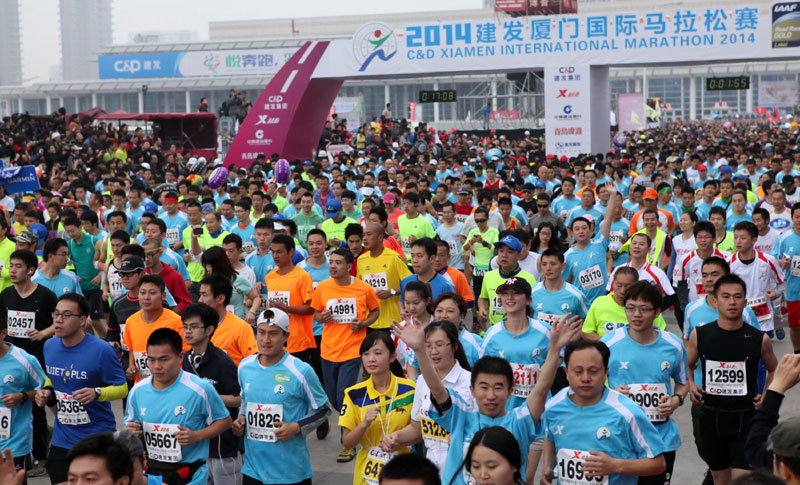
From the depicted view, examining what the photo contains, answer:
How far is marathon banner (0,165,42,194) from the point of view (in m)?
14.6

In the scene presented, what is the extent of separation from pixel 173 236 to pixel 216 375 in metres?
6.84

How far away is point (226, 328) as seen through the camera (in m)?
6.82

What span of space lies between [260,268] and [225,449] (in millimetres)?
4315

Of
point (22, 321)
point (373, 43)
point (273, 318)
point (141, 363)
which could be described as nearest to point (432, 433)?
point (273, 318)

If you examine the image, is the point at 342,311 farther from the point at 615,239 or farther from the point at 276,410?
the point at 615,239

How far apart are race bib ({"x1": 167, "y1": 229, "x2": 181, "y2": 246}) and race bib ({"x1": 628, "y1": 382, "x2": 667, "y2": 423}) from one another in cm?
793

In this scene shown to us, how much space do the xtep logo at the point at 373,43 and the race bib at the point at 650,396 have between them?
1976 cm

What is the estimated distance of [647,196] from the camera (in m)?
12.2

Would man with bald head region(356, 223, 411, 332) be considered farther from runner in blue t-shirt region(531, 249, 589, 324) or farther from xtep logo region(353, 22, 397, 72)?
xtep logo region(353, 22, 397, 72)

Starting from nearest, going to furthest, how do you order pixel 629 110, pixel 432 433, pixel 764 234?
pixel 432 433
pixel 764 234
pixel 629 110

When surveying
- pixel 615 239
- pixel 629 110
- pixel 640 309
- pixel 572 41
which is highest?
pixel 629 110

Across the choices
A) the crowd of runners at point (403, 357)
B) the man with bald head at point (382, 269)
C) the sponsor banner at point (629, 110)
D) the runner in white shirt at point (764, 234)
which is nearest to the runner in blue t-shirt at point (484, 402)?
the crowd of runners at point (403, 357)

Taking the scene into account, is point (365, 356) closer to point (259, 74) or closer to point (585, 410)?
point (585, 410)

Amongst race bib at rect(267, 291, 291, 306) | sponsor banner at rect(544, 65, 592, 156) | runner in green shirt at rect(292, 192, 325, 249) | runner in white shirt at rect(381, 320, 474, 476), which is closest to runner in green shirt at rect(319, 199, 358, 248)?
runner in green shirt at rect(292, 192, 325, 249)
